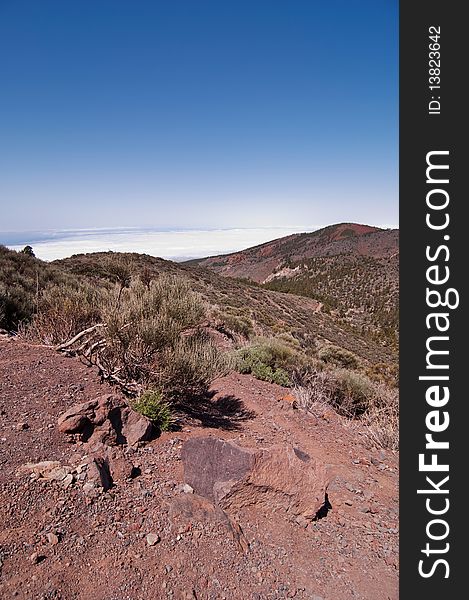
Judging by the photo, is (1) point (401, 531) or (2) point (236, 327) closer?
(1) point (401, 531)

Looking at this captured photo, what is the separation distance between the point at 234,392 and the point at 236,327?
705 centimetres

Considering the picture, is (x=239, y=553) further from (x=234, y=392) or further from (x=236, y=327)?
(x=236, y=327)

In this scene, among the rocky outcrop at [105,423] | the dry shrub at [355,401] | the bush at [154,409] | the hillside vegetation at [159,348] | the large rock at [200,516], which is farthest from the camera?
the dry shrub at [355,401]

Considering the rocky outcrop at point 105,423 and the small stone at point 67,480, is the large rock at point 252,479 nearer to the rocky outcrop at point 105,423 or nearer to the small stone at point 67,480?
the rocky outcrop at point 105,423

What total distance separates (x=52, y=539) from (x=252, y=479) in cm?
159

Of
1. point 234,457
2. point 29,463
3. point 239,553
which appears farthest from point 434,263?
point 29,463

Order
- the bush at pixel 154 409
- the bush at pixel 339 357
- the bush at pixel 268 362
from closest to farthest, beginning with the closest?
the bush at pixel 154 409
the bush at pixel 268 362
the bush at pixel 339 357

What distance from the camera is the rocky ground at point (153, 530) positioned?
225 centimetres

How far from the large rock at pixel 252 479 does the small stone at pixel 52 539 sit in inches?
46.5

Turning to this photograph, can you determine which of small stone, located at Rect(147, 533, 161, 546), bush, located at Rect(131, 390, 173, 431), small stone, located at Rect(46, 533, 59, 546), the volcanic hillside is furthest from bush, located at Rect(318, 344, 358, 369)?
the volcanic hillside

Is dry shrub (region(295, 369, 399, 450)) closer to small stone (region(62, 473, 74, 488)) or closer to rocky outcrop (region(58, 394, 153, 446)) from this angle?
rocky outcrop (region(58, 394, 153, 446))

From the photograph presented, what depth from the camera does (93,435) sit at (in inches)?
136

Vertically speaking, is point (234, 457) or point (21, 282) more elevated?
point (21, 282)

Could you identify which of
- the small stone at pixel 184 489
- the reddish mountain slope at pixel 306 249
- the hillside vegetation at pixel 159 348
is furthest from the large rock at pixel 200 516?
the reddish mountain slope at pixel 306 249
